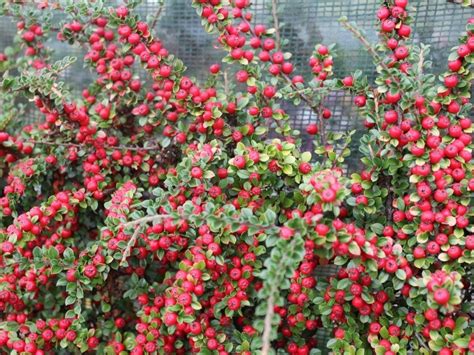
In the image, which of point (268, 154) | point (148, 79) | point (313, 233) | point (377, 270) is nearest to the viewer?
point (313, 233)

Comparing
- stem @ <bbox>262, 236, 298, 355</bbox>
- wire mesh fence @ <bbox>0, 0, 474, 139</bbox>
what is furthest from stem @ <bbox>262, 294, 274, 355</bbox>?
wire mesh fence @ <bbox>0, 0, 474, 139</bbox>

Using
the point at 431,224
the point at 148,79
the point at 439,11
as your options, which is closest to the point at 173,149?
the point at 148,79

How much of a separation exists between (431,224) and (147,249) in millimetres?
716

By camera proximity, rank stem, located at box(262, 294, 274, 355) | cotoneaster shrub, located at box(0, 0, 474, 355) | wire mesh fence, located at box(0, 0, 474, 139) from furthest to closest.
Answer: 1. wire mesh fence, located at box(0, 0, 474, 139)
2. cotoneaster shrub, located at box(0, 0, 474, 355)
3. stem, located at box(262, 294, 274, 355)

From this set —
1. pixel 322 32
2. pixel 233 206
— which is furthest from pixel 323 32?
pixel 233 206

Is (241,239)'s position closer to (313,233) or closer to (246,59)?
(313,233)

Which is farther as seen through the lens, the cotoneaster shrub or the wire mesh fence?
the wire mesh fence

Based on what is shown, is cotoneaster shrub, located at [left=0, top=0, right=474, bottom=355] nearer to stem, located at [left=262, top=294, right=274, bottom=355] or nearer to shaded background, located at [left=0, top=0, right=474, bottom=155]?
stem, located at [left=262, top=294, right=274, bottom=355]

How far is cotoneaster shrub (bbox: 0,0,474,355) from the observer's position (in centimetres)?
124

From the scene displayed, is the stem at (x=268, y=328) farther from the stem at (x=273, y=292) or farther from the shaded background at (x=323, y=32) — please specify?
the shaded background at (x=323, y=32)

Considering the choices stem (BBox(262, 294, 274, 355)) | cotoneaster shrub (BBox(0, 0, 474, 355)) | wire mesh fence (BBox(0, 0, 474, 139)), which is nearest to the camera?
stem (BBox(262, 294, 274, 355))

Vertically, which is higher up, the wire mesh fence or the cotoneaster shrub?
the wire mesh fence

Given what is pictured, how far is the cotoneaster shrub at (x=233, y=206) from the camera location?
1240 mm

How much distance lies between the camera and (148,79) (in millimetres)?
2111
